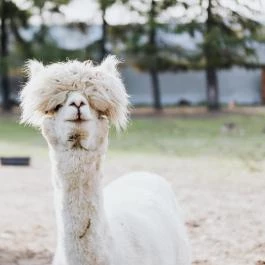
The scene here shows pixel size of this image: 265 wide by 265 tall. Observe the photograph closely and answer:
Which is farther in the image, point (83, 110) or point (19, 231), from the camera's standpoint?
point (19, 231)

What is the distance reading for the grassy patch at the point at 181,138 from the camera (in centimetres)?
1883

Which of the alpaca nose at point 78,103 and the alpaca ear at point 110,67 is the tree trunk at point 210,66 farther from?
the alpaca nose at point 78,103

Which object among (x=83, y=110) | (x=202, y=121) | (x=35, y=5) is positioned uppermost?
(x=35, y=5)

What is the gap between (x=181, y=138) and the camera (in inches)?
923

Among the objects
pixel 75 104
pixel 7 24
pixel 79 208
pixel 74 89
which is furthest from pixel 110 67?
pixel 7 24

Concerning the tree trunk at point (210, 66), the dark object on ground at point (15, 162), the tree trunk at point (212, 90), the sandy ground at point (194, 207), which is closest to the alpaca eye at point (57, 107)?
the sandy ground at point (194, 207)

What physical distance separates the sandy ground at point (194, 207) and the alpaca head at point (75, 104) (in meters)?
3.38

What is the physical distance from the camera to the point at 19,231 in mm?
8320

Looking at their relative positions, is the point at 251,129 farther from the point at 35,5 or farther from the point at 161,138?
the point at 35,5

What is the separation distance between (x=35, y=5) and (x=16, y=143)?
1451cm

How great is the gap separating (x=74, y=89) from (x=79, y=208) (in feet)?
1.92

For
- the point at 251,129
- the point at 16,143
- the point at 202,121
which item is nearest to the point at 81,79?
the point at 16,143

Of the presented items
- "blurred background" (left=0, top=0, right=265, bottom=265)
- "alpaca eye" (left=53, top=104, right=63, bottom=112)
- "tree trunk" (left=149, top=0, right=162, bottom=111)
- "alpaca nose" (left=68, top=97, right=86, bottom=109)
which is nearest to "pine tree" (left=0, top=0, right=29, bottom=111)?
"blurred background" (left=0, top=0, right=265, bottom=265)

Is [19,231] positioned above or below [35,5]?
below
